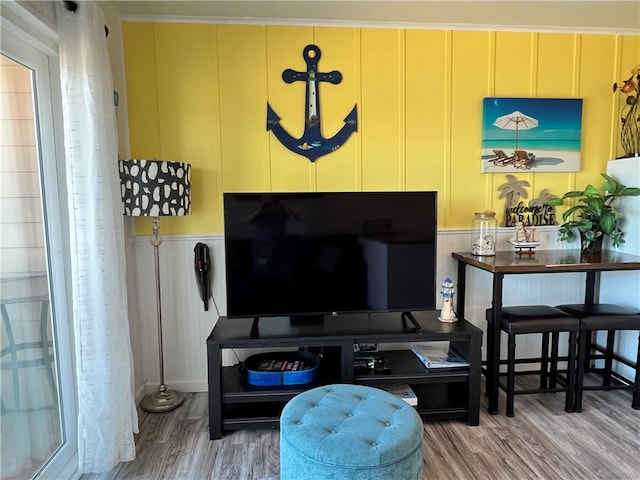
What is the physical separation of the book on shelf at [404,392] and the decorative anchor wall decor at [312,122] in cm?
150

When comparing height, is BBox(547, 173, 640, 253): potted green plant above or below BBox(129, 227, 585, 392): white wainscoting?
above

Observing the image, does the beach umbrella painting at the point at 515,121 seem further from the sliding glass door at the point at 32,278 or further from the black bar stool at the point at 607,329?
the sliding glass door at the point at 32,278

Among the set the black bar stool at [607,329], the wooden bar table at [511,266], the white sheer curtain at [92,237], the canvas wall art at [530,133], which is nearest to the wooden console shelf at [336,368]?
the wooden bar table at [511,266]

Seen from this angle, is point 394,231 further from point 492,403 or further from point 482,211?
point 492,403

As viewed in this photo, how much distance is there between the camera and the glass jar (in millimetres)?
2666

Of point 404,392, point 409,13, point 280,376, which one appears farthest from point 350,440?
point 409,13

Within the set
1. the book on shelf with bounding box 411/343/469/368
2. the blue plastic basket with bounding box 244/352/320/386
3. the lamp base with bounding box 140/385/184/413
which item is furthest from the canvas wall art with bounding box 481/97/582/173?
the lamp base with bounding box 140/385/184/413

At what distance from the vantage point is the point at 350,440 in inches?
56.7

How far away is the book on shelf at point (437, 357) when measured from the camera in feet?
7.66

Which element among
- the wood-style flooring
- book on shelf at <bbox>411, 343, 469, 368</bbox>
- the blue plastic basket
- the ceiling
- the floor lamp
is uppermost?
the ceiling

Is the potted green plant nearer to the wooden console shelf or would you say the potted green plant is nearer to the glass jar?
the glass jar

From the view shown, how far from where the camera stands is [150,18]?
8.18 ft

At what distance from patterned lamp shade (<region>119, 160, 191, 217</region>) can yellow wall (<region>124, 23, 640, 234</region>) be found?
0.41 meters

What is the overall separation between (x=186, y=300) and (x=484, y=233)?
6.65ft
